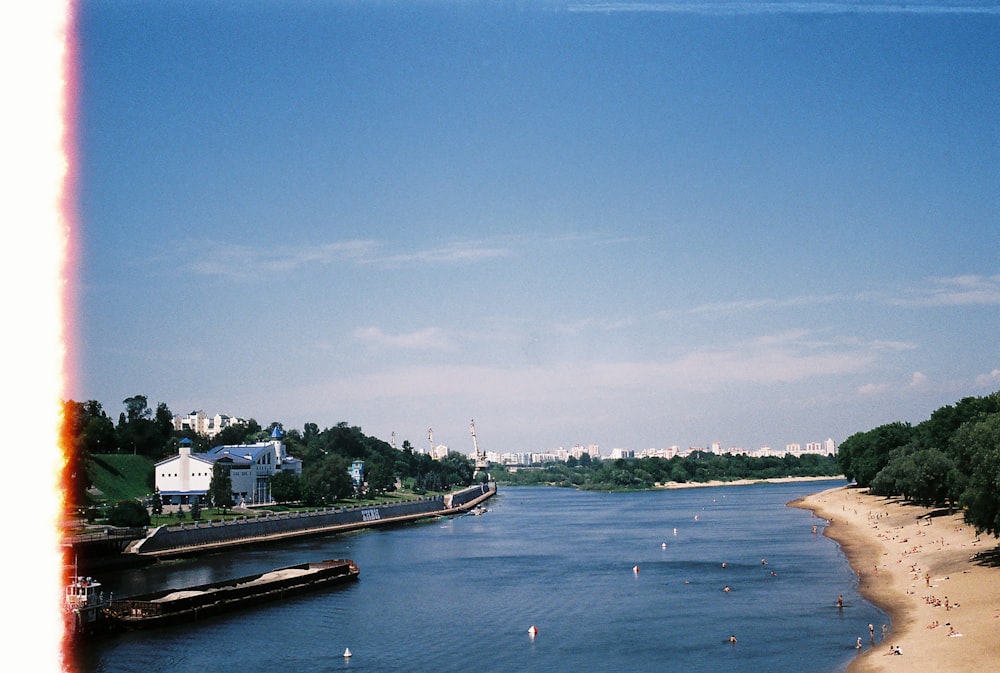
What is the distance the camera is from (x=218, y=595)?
3221 inches

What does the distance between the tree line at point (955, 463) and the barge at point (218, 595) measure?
6210cm

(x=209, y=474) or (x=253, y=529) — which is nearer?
(x=253, y=529)

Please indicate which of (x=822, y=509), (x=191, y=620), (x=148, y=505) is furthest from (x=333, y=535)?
(x=822, y=509)

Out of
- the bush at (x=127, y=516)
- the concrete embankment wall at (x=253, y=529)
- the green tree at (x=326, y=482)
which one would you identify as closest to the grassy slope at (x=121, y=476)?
the green tree at (x=326, y=482)

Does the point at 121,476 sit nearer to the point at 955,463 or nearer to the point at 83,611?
the point at 83,611

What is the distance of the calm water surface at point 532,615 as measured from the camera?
62.2 m

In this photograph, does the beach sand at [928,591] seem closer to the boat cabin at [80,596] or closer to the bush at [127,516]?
the boat cabin at [80,596]

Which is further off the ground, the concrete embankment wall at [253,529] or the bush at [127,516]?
the bush at [127,516]

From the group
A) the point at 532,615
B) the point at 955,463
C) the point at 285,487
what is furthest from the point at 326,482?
the point at 955,463

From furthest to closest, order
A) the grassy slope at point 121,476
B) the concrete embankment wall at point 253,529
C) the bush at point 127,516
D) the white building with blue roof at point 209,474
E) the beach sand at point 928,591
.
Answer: the white building with blue roof at point 209,474
the grassy slope at point 121,476
the bush at point 127,516
the concrete embankment wall at point 253,529
the beach sand at point 928,591

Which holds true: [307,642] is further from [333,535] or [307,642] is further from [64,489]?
[333,535]

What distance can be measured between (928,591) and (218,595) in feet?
202

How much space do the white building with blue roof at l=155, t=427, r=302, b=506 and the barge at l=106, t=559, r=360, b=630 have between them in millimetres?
70341

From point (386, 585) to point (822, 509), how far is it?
12308 centimetres
